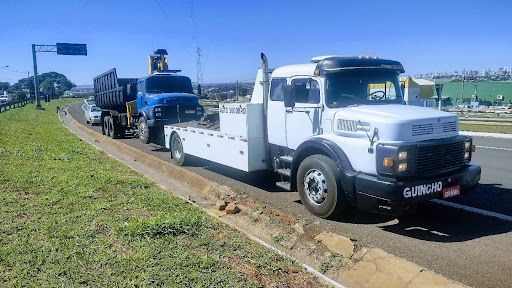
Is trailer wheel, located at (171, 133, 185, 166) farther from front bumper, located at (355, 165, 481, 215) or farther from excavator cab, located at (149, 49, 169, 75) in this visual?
excavator cab, located at (149, 49, 169, 75)

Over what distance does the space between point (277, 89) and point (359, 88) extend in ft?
5.26

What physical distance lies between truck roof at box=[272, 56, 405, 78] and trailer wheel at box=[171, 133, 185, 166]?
489 cm

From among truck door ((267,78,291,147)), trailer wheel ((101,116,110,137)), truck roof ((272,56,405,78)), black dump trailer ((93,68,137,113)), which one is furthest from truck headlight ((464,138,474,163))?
trailer wheel ((101,116,110,137))

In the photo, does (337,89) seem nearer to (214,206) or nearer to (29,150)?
(214,206)

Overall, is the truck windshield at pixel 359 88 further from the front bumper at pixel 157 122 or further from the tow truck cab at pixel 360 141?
the front bumper at pixel 157 122

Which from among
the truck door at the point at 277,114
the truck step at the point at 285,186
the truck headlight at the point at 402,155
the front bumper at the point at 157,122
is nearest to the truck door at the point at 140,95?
the front bumper at the point at 157,122

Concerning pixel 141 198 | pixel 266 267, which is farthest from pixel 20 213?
pixel 266 267

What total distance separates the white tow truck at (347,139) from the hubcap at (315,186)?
0.02m

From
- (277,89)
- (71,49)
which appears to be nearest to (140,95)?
(277,89)

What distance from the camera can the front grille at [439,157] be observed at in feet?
17.2

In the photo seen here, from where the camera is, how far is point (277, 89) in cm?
736

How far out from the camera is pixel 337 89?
6371 mm

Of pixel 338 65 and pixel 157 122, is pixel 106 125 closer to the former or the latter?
pixel 157 122

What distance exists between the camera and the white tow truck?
521cm
